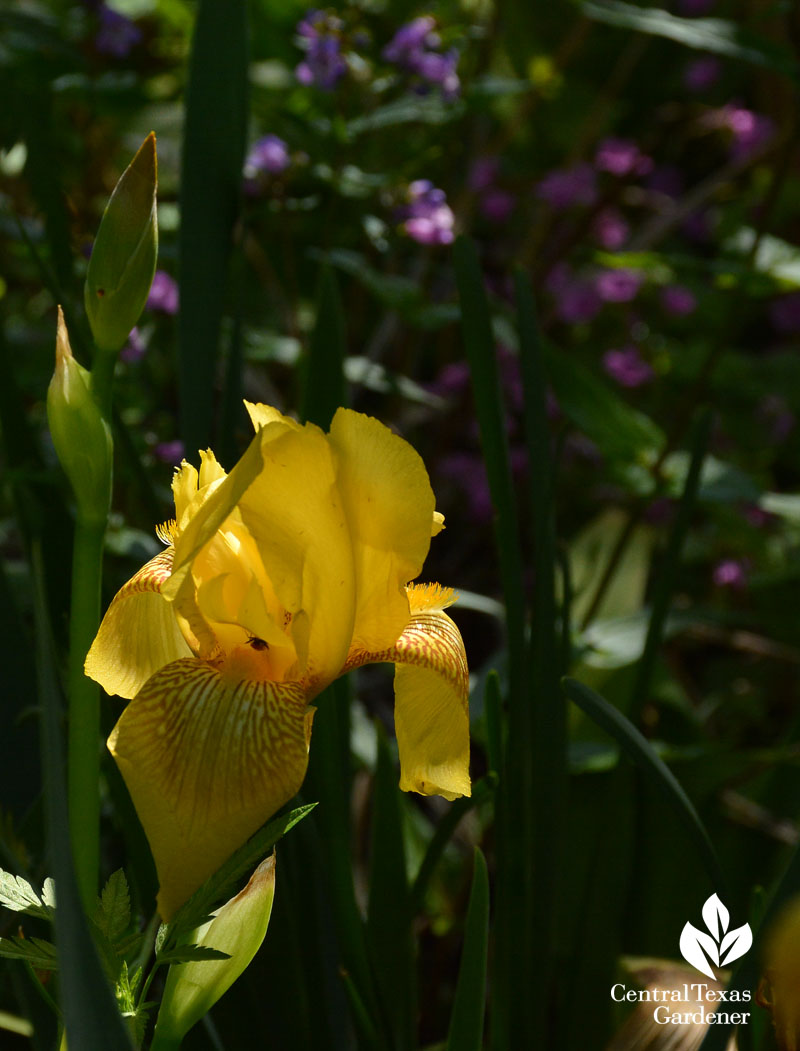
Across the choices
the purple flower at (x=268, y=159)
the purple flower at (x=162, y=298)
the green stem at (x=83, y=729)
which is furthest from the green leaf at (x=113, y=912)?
the purple flower at (x=268, y=159)

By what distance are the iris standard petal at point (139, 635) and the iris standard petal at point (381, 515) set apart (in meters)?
0.09

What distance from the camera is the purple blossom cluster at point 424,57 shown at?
102 cm

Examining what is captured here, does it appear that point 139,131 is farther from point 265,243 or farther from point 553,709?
point 553,709

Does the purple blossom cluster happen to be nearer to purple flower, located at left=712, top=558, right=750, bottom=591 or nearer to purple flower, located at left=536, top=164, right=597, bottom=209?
purple flower, located at left=536, top=164, right=597, bottom=209

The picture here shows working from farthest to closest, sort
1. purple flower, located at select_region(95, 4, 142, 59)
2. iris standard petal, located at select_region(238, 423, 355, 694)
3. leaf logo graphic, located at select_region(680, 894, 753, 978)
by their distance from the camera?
purple flower, located at select_region(95, 4, 142, 59)
leaf logo graphic, located at select_region(680, 894, 753, 978)
iris standard petal, located at select_region(238, 423, 355, 694)

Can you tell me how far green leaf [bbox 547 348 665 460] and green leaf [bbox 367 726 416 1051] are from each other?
49 centimetres

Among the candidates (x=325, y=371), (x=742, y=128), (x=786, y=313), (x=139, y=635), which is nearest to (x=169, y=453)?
(x=325, y=371)

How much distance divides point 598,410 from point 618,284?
550 mm

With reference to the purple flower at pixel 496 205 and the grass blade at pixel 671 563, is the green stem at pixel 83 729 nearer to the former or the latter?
the grass blade at pixel 671 563

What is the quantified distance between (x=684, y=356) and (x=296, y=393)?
60cm

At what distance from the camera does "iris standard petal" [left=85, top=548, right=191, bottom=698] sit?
42 centimetres

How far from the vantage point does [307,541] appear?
41 cm

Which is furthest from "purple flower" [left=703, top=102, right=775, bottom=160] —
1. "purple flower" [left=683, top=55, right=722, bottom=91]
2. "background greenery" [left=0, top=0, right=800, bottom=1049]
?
"purple flower" [left=683, top=55, right=722, bottom=91]

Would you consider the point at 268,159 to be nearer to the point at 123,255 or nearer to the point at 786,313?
the point at 123,255
